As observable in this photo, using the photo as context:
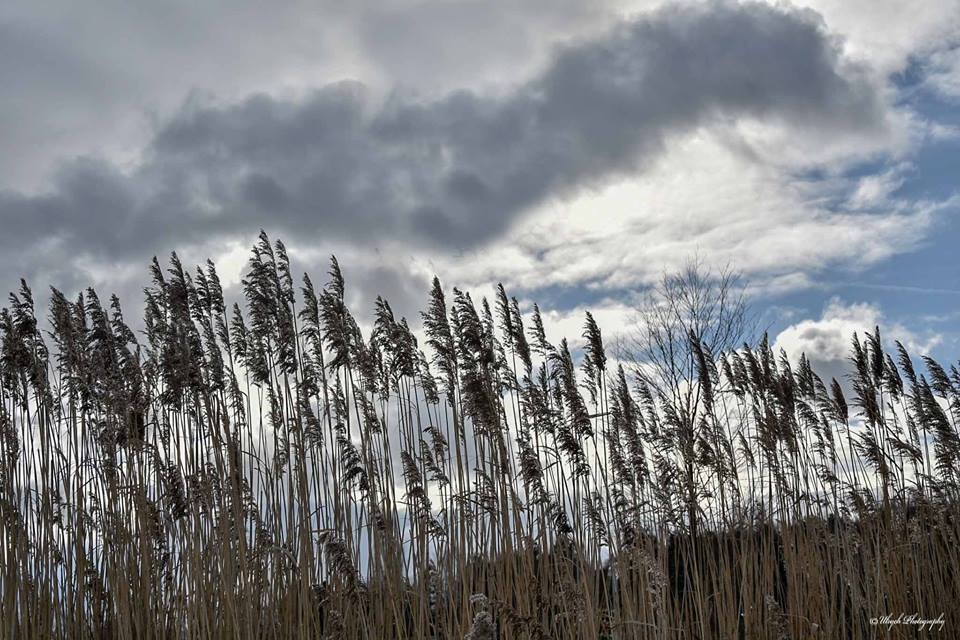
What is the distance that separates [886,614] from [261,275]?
4.93 meters

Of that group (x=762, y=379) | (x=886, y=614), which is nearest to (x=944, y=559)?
(x=886, y=614)

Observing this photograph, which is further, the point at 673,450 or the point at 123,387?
the point at 673,450

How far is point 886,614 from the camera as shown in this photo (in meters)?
5.91

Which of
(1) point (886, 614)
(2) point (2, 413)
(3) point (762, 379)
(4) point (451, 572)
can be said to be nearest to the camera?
(4) point (451, 572)

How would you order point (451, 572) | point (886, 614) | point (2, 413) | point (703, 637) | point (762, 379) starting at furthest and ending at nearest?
point (762, 379) → point (886, 614) → point (2, 413) → point (451, 572) → point (703, 637)

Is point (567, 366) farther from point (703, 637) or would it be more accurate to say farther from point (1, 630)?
point (1, 630)

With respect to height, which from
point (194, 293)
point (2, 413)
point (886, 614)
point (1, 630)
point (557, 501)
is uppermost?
point (194, 293)

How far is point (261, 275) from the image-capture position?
4867 mm

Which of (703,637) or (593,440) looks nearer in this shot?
(703,637)

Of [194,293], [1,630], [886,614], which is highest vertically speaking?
[194,293]

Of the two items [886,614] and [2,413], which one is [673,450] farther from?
[2,413]

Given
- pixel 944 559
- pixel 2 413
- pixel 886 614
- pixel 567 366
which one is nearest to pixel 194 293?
pixel 2 413

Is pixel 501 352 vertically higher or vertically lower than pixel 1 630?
higher

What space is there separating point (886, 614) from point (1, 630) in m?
5.72
